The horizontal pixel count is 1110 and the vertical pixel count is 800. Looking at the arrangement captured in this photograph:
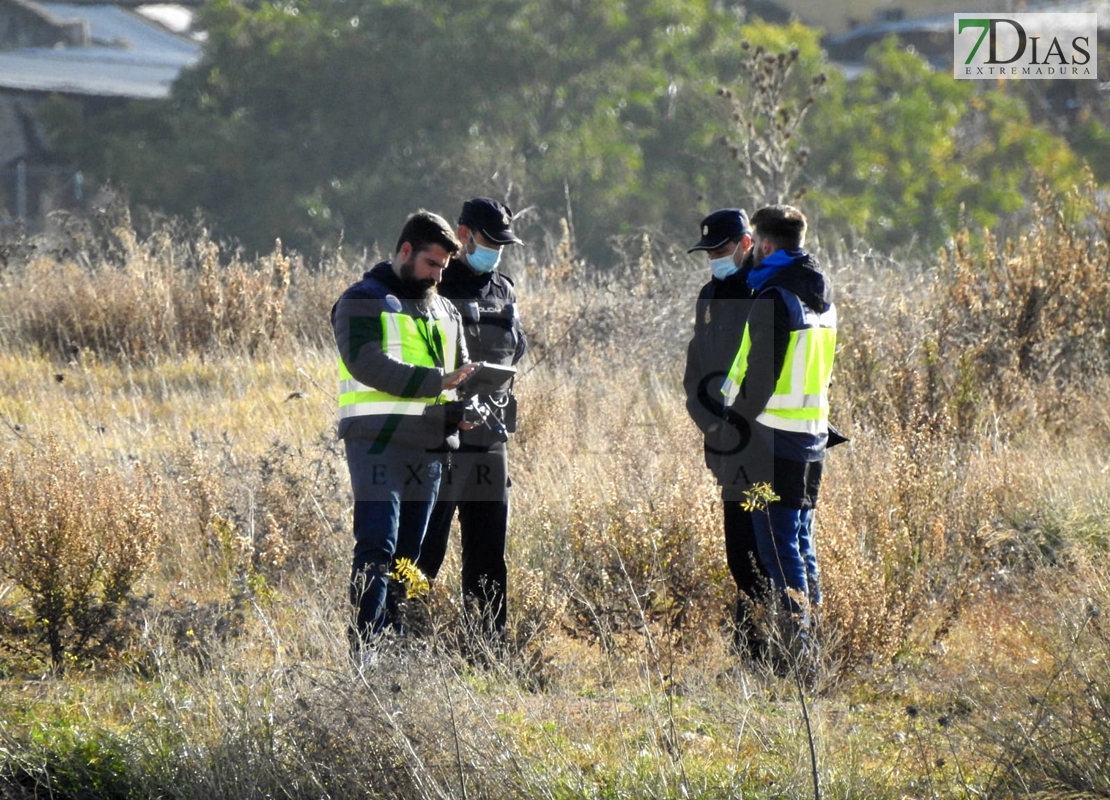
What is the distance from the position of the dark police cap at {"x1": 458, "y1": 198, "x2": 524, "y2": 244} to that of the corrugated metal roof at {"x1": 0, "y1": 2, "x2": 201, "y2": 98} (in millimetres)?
22654

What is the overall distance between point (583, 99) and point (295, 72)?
17.1 ft

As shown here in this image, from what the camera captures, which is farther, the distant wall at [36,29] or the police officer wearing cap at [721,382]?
the distant wall at [36,29]

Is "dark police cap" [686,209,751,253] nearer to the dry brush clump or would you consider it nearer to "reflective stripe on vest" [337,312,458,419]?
"reflective stripe on vest" [337,312,458,419]

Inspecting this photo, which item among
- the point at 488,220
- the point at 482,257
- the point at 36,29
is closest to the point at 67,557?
the point at 482,257

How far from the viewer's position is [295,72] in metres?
25.2

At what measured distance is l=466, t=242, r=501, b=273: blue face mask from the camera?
5859mm

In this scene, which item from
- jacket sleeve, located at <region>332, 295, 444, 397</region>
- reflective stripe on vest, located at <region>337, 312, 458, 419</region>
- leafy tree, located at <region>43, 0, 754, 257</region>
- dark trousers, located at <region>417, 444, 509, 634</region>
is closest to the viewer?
jacket sleeve, located at <region>332, 295, 444, 397</region>

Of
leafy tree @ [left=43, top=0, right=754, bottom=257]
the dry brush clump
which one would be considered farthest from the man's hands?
leafy tree @ [left=43, top=0, right=754, bottom=257]

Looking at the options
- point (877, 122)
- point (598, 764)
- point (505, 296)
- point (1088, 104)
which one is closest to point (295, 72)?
point (877, 122)

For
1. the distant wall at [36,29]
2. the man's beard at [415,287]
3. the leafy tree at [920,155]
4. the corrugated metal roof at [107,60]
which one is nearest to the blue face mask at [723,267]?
the man's beard at [415,287]

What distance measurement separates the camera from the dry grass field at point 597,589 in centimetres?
471

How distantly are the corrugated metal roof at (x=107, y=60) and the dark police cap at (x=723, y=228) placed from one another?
22.8 metres

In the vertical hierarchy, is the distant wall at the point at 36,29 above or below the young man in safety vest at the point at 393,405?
above

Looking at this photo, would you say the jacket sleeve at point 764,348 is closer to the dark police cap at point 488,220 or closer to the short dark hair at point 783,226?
the short dark hair at point 783,226
